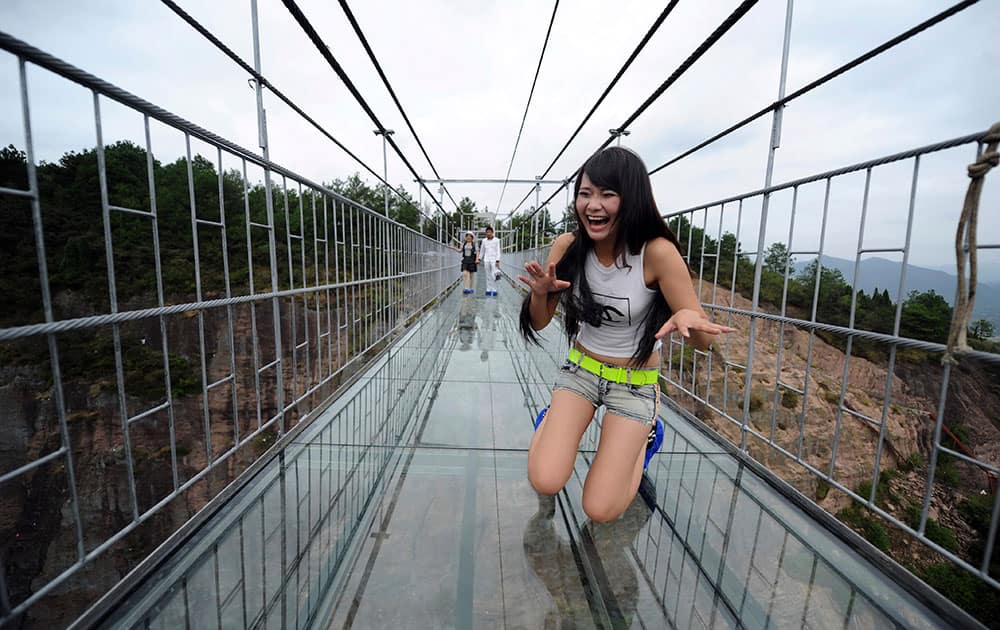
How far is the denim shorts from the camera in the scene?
5.84 ft

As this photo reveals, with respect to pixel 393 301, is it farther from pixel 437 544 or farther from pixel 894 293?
pixel 894 293

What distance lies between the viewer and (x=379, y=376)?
3.51 m

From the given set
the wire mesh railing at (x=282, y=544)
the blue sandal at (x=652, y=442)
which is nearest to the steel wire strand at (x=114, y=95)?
the wire mesh railing at (x=282, y=544)

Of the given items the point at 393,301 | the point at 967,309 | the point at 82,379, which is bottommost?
the point at 82,379

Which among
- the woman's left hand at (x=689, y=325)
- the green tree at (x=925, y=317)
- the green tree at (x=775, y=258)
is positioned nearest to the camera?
the woman's left hand at (x=689, y=325)

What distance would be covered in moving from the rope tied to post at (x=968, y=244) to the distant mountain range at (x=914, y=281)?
0.03 m

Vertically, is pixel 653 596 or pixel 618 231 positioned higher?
pixel 618 231

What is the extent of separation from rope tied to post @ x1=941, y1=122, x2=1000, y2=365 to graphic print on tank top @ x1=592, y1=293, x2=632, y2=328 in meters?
0.91

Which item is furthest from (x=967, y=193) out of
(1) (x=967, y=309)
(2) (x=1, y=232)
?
(2) (x=1, y=232)

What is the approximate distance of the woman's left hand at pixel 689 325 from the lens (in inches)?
56.8

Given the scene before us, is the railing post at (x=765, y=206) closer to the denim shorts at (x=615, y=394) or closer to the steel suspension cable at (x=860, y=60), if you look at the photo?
the steel suspension cable at (x=860, y=60)

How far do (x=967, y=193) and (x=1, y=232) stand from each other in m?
23.5

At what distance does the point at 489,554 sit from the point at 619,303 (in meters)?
1.00

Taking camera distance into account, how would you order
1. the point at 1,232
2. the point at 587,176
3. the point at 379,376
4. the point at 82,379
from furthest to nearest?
1. the point at 82,379
2. the point at 1,232
3. the point at 379,376
4. the point at 587,176
